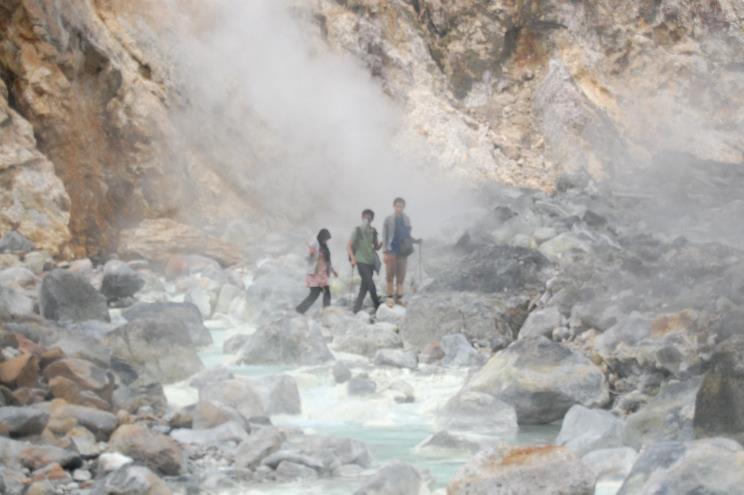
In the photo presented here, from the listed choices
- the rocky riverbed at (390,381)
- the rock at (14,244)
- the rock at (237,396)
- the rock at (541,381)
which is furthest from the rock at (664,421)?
the rock at (14,244)

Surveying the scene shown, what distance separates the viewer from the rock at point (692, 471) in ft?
12.8

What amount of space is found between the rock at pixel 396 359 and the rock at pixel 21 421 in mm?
3721

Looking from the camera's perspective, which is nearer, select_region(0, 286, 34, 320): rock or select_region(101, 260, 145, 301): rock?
select_region(0, 286, 34, 320): rock

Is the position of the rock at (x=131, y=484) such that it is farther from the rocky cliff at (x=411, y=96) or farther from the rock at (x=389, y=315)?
the rocky cliff at (x=411, y=96)

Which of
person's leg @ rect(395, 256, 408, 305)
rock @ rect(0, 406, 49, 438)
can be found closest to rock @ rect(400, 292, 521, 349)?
person's leg @ rect(395, 256, 408, 305)

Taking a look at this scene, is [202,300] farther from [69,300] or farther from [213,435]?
[213,435]

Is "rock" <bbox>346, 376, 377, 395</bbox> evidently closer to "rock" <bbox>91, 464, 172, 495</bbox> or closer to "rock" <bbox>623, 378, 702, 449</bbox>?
"rock" <bbox>623, 378, 702, 449</bbox>

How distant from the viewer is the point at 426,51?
23.8 meters

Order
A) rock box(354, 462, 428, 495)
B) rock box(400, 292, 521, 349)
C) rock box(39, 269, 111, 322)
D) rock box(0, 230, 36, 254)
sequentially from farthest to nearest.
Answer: rock box(0, 230, 36, 254) < rock box(400, 292, 521, 349) < rock box(39, 269, 111, 322) < rock box(354, 462, 428, 495)

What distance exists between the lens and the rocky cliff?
45.2 ft

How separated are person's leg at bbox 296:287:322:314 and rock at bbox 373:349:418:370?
89.4 inches

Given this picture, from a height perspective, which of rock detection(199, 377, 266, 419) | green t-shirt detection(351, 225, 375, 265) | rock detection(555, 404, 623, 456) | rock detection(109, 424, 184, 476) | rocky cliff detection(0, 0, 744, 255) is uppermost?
rocky cliff detection(0, 0, 744, 255)

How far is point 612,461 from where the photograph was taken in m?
4.95

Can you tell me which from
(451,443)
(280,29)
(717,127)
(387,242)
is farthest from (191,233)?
(717,127)
